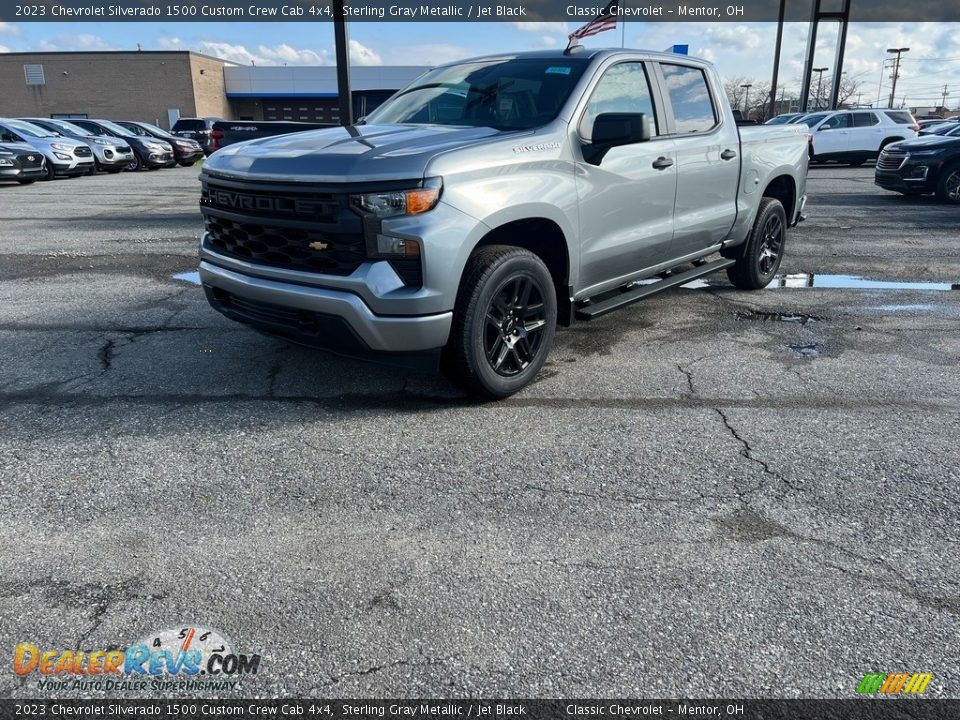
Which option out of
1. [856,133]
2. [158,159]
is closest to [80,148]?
[158,159]

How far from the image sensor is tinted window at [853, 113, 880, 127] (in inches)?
936

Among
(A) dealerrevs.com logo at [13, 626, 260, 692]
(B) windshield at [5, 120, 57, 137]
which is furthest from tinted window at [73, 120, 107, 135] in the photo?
(A) dealerrevs.com logo at [13, 626, 260, 692]

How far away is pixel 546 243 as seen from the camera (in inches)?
180

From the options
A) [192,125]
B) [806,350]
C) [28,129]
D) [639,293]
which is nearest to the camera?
[639,293]

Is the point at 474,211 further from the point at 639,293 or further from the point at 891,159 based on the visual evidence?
the point at 891,159

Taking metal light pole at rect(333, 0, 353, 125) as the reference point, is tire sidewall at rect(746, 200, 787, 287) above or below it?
below

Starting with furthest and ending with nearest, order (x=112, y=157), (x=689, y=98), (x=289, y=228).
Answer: (x=112, y=157), (x=689, y=98), (x=289, y=228)

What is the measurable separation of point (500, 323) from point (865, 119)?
80.3 ft

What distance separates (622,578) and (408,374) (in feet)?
8.12

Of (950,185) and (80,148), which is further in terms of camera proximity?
(80,148)

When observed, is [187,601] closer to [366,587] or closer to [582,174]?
[366,587]

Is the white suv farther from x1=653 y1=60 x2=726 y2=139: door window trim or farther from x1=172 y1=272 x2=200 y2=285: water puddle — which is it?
x1=172 y1=272 x2=200 y2=285: water puddle

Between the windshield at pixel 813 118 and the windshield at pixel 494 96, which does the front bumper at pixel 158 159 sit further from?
the windshield at pixel 494 96

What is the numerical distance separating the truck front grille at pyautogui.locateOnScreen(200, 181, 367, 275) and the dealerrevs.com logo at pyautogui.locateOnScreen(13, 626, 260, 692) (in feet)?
6.55
